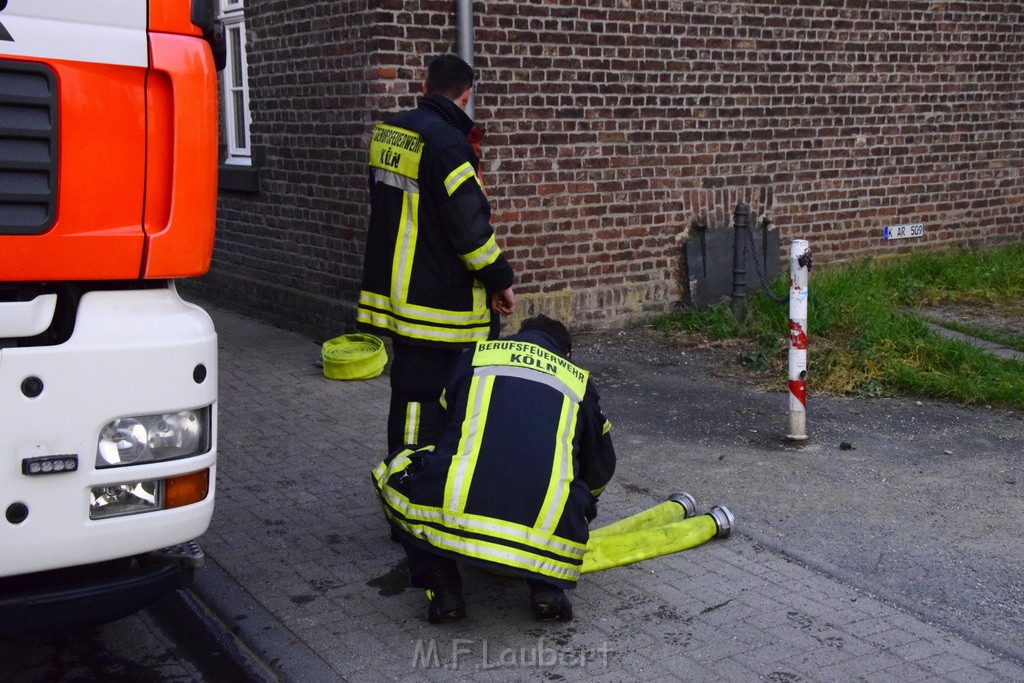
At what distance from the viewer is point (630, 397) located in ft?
24.6

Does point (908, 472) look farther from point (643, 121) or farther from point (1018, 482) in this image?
point (643, 121)

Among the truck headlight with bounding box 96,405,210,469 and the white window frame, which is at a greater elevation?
the white window frame

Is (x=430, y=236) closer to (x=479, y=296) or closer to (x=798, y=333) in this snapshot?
(x=479, y=296)

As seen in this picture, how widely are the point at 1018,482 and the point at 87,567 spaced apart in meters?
4.48

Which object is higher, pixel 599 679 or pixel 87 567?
pixel 87 567

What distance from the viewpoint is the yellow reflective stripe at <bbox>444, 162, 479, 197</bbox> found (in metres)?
4.72

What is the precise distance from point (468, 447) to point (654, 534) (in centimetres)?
112

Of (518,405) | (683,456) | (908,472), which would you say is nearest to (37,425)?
(518,405)

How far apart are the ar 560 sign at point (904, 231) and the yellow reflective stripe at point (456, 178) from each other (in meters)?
Answer: 7.36

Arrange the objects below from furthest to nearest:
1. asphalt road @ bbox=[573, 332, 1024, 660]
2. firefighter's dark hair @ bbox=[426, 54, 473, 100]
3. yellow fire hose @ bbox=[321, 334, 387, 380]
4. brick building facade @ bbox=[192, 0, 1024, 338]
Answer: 1. brick building facade @ bbox=[192, 0, 1024, 338]
2. yellow fire hose @ bbox=[321, 334, 387, 380]
3. firefighter's dark hair @ bbox=[426, 54, 473, 100]
4. asphalt road @ bbox=[573, 332, 1024, 660]

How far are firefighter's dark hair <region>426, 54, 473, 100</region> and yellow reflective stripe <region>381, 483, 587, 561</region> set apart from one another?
184cm

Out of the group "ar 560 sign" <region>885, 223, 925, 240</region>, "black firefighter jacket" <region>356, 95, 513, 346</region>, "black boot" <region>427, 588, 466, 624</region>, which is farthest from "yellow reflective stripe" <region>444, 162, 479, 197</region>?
"ar 560 sign" <region>885, 223, 925, 240</region>

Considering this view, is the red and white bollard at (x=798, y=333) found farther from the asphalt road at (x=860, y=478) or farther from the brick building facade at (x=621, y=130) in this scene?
the brick building facade at (x=621, y=130)

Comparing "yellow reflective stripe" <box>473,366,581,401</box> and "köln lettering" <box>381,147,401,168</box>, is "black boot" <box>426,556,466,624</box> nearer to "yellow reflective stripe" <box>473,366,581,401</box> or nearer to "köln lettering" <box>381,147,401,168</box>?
"yellow reflective stripe" <box>473,366,581,401</box>
